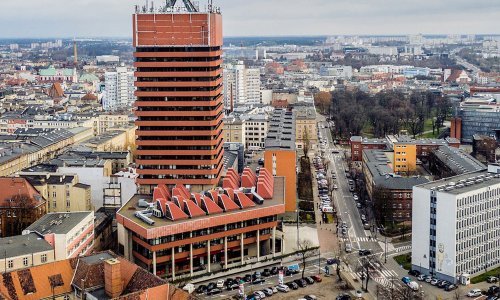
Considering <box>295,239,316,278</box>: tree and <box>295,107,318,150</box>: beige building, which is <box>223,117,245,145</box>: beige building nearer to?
<box>295,107,318,150</box>: beige building

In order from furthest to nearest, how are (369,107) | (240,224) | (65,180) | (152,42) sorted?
(369,107), (65,180), (152,42), (240,224)

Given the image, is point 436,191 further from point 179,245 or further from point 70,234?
point 70,234

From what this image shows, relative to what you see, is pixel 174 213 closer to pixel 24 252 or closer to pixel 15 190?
pixel 24 252

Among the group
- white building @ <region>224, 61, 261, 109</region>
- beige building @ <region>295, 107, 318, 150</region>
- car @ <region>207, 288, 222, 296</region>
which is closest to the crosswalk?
car @ <region>207, 288, 222, 296</region>

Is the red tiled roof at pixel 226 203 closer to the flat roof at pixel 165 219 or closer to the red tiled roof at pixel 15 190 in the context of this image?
the flat roof at pixel 165 219

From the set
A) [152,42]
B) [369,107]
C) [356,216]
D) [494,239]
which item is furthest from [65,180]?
[369,107]

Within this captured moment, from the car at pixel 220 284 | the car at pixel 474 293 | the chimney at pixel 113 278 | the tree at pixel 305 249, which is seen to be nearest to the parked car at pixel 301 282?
the tree at pixel 305 249
